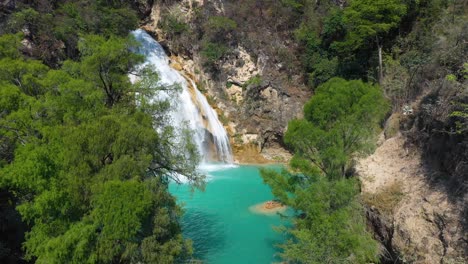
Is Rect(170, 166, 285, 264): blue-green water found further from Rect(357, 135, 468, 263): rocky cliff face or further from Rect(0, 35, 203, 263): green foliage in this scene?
Rect(357, 135, 468, 263): rocky cliff face

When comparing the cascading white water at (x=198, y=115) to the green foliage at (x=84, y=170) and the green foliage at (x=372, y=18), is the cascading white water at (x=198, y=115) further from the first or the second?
the green foliage at (x=84, y=170)

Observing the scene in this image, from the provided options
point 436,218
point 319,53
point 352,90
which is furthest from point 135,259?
point 319,53

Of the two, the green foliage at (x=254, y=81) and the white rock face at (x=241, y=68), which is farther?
the white rock face at (x=241, y=68)

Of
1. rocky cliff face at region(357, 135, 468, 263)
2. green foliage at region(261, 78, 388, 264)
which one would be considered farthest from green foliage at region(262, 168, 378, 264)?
rocky cliff face at region(357, 135, 468, 263)

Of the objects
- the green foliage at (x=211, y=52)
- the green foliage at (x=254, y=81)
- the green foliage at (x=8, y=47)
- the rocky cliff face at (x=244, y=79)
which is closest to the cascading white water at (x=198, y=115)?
the rocky cliff face at (x=244, y=79)

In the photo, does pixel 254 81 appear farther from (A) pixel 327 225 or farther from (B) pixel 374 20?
(A) pixel 327 225

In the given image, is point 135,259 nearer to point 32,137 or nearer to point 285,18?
point 32,137

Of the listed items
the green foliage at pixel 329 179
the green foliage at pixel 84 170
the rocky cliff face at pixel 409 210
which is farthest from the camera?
the green foliage at pixel 329 179
